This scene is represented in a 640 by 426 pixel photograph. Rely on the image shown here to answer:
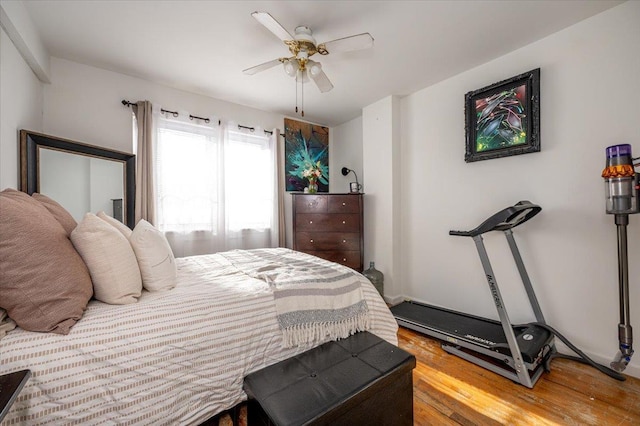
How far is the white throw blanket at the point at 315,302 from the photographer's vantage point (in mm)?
1345

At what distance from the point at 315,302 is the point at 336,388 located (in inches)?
18.1

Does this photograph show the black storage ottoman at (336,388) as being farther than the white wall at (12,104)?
No

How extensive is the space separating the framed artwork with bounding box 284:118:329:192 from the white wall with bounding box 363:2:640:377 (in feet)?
6.01

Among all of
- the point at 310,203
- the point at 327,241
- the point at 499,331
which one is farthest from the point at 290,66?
the point at 499,331

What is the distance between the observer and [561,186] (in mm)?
2062

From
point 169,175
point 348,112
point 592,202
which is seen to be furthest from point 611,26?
point 169,175

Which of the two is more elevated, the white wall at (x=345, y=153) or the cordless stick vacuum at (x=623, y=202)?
the white wall at (x=345, y=153)

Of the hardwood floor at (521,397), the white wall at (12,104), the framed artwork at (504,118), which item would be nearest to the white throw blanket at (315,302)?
the hardwood floor at (521,397)

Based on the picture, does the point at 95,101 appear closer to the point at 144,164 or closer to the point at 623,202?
the point at 144,164

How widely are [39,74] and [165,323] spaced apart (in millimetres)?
2595

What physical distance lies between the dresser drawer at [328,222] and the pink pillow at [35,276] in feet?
7.81

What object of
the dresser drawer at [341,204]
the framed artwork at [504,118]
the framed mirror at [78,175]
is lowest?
the dresser drawer at [341,204]

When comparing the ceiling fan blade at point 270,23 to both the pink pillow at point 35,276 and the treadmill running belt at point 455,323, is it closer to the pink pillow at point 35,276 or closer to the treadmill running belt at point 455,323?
the pink pillow at point 35,276

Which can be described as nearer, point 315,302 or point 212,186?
point 315,302
